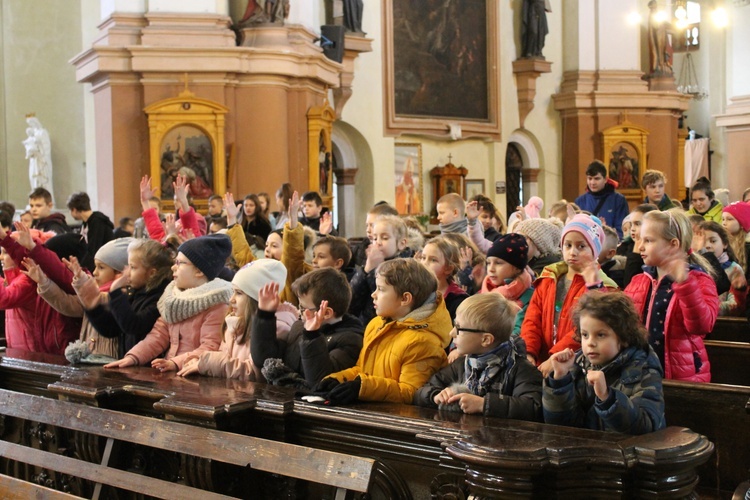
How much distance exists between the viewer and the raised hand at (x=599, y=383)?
10.2 feet

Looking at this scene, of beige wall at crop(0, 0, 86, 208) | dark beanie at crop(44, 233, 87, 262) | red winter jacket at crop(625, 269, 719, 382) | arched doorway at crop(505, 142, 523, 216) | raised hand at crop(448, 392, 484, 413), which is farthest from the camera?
arched doorway at crop(505, 142, 523, 216)

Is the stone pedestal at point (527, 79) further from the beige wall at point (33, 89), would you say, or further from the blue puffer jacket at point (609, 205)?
the blue puffer jacket at point (609, 205)

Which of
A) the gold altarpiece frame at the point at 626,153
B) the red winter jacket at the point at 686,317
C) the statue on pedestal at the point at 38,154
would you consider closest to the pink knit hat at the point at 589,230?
the red winter jacket at the point at 686,317

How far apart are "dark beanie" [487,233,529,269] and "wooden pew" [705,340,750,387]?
1230 millimetres

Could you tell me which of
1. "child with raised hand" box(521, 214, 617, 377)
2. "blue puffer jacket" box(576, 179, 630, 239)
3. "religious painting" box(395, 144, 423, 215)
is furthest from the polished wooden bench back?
"religious painting" box(395, 144, 423, 215)

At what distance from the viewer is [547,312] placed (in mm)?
4625

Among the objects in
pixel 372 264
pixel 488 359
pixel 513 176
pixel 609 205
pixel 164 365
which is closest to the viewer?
pixel 488 359

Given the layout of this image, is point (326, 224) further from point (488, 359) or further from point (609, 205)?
point (488, 359)

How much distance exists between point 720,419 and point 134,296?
307cm

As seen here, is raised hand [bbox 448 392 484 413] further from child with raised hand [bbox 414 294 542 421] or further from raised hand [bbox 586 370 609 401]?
raised hand [bbox 586 370 609 401]

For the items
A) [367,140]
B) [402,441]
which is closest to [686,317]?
[402,441]

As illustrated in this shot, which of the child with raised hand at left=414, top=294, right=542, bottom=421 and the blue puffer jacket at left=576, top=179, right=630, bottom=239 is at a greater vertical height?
the blue puffer jacket at left=576, top=179, right=630, bottom=239

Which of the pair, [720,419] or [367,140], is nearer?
[720,419]

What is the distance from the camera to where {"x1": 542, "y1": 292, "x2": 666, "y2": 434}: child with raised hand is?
10.8 ft
